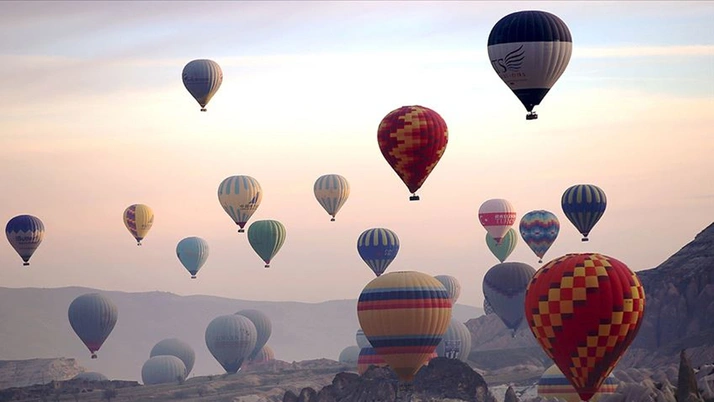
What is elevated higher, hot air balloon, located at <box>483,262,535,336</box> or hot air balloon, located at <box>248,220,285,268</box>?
hot air balloon, located at <box>248,220,285,268</box>

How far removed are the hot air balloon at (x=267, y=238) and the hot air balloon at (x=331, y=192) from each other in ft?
33.5

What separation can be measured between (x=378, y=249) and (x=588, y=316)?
8652cm

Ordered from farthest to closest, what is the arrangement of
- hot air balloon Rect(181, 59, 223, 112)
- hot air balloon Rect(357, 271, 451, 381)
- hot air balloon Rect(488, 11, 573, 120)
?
hot air balloon Rect(181, 59, 223, 112), hot air balloon Rect(357, 271, 451, 381), hot air balloon Rect(488, 11, 573, 120)

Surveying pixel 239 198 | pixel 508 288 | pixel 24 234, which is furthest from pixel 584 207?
pixel 24 234

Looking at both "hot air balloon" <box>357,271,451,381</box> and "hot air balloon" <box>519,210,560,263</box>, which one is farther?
"hot air balloon" <box>519,210,560,263</box>

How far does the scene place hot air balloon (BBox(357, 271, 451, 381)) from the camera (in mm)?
132625

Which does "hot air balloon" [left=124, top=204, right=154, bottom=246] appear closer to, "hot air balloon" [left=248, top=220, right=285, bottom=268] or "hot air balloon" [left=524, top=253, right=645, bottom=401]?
"hot air balloon" [left=248, top=220, right=285, bottom=268]

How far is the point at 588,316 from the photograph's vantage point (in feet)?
326

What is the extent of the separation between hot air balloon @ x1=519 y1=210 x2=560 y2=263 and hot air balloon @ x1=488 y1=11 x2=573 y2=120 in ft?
273

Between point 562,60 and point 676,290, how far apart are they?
290ft

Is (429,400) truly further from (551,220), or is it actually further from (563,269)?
(551,220)

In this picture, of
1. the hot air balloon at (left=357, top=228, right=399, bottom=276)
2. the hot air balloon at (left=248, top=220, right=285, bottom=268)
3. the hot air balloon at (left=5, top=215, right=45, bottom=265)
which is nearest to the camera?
the hot air balloon at (left=5, top=215, right=45, bottom=265)

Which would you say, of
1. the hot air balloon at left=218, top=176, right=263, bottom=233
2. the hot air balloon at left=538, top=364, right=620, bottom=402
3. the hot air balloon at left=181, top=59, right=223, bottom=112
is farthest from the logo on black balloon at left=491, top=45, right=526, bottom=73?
the hot air balloon at left=218, top=176, right=263, bottom=233

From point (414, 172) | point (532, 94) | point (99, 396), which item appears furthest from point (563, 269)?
point (99, 396)
